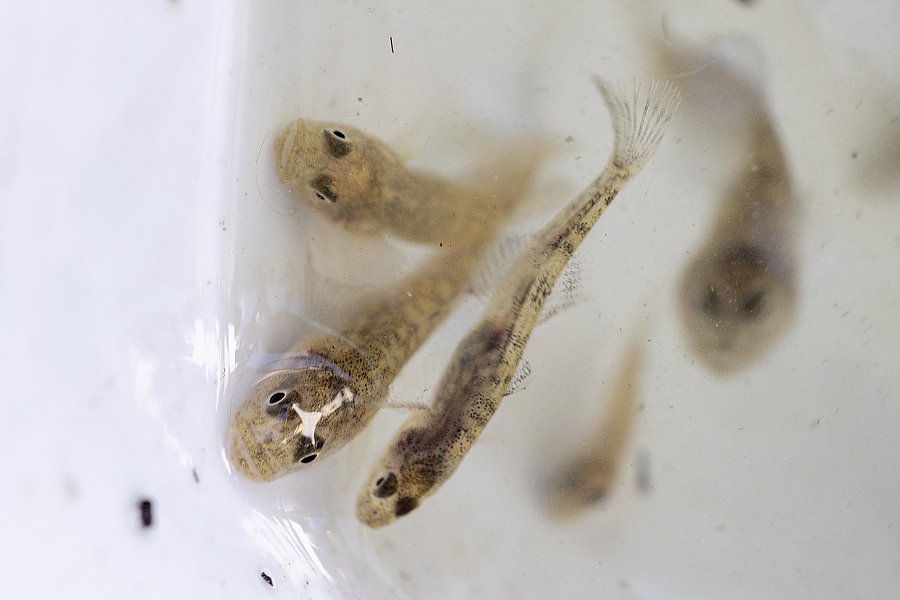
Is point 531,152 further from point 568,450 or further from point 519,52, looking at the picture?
point 568,450

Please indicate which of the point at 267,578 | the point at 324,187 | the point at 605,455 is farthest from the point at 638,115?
the point at 267,578

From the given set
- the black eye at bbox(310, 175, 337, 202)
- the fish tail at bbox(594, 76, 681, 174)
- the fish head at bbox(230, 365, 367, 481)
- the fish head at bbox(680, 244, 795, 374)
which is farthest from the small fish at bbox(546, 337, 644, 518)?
the black eye at bbox(310, 175, 337, 202)

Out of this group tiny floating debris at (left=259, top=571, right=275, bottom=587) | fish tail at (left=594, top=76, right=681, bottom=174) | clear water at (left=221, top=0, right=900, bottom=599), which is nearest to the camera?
tiny floating debris at (left=259, top=571, right=275, bottom=587)

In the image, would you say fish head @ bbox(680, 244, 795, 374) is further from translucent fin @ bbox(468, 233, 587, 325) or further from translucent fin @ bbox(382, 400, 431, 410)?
translucent fin @ bbox(382, 400, 431, 410)

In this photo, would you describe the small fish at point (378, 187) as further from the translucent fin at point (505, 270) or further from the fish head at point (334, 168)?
the translucent fin at point (505, 270)

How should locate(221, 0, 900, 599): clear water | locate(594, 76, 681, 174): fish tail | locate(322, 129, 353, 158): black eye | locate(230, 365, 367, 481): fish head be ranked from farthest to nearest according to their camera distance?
locate(594, 76, 681, 174): fish tail < locate(221, 0, 900, 599): clear water < locate(322, 129, 353, 158): black eye < locate(230, 365, 367, 481): fish head

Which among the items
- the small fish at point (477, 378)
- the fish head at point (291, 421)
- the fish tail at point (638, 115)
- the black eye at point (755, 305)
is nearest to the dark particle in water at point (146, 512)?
the fish head at point (291, 421)
